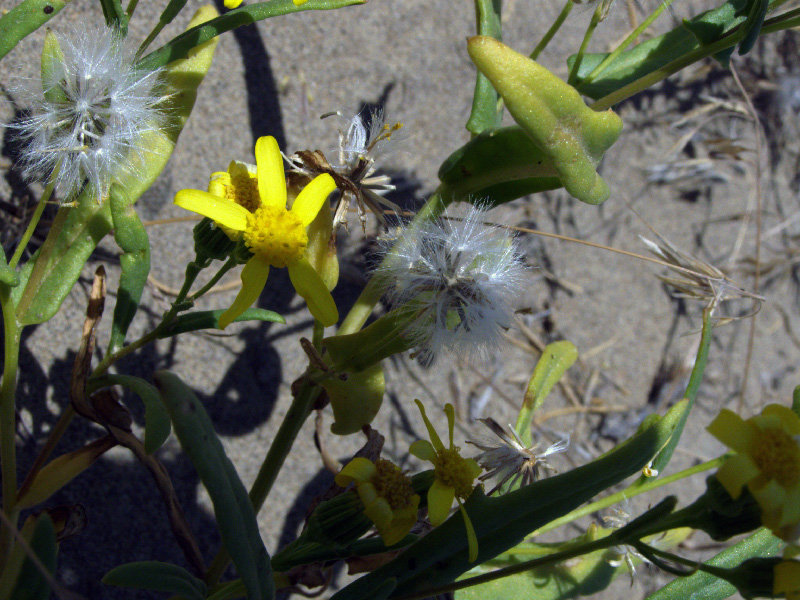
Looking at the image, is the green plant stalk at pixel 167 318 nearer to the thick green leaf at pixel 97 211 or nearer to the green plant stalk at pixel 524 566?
the thick green leaf at pixel 97 211

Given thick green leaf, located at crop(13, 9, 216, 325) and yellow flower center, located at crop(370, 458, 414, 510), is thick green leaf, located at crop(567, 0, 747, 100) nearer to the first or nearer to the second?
thick green leaf, located at crop(13, 9, 216, 325)

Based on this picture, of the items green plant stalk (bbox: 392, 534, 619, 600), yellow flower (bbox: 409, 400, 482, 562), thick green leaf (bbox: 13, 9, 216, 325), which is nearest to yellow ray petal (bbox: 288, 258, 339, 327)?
yellow flower (bbox: 409, 400, 482, 562)

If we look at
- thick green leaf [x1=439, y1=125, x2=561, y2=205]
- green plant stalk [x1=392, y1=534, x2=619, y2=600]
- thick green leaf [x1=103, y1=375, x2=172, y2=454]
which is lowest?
green plant stalk [x1=392, y1=534, x2=619, y2=600]

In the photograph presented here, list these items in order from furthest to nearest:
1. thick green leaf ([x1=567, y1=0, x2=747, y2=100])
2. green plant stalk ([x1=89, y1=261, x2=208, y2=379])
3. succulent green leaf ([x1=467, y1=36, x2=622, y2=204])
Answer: thick green leaf ([x1=567, y1=0, x2=747, y2=100]) → green plant stalk ([x1=89, y1=261, x2=208, y2=379]) → succulent green leaf ([x1=467, y1=36, x2=622, y2=204])

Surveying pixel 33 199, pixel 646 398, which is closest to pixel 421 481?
pixel 33 199

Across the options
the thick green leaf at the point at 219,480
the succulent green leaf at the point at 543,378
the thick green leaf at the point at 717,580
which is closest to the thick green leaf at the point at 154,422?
the thick green leaf at the point at 219,480

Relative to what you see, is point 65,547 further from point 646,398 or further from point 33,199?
point 646,398

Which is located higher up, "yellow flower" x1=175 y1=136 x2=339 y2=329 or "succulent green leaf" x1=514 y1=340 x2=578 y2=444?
"yellow flower" x1=175 y1=136 x2=339 y2=329
